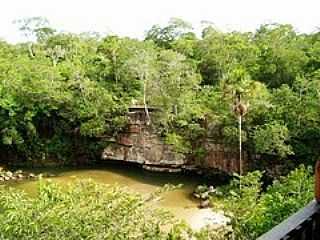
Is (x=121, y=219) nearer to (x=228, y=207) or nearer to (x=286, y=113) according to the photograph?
(x=228, y=207)

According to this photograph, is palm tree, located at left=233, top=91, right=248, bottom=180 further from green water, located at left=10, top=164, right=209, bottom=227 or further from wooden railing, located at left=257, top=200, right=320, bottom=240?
wooden railing, located at left=257, top=200, right=320, bottom=240

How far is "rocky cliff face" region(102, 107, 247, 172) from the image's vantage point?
11.4 metres

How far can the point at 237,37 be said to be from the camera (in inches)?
521

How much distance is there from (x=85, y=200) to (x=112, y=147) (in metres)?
7.12

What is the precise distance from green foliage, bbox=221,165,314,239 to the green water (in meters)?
2.50

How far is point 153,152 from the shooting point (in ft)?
40.0

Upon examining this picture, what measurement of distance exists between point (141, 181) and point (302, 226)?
33.6ft

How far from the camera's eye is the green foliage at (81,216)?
5.12m

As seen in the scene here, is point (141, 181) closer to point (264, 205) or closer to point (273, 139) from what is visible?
point (273, 139)

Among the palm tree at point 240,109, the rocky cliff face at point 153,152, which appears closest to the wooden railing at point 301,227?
the palm tree at point 240,109

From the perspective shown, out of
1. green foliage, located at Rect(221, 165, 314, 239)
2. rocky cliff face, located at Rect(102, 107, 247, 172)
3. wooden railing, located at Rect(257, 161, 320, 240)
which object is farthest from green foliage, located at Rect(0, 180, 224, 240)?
rocky cliff face, located at Rect(102, 107, 247, 172)

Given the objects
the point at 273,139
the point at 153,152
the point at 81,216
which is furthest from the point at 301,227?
the point at 153,152

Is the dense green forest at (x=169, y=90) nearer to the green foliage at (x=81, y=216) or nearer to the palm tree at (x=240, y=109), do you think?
the palm tree at (x=240, y=109)

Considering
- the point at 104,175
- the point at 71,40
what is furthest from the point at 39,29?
the point at 104,175
